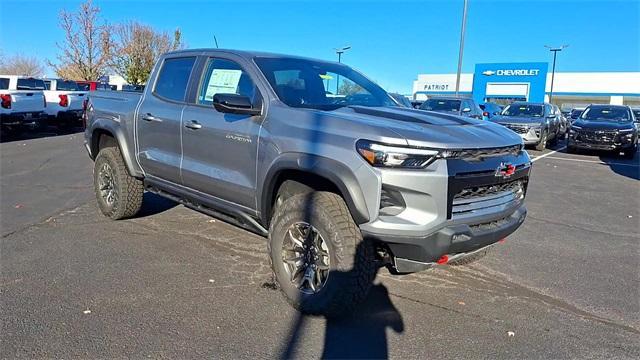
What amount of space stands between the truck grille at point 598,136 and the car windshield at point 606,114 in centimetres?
108

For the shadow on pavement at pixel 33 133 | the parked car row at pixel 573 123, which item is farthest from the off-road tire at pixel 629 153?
the shadow on pavement at pixel 33 133

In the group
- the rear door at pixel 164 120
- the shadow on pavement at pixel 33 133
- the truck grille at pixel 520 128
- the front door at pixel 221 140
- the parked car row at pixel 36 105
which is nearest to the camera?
the front door at pixel 221 140

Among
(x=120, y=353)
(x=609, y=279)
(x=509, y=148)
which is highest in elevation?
(x=509, y=148)

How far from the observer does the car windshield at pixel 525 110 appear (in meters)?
16.2

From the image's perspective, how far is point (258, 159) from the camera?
12.0 ft

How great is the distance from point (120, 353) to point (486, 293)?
277 cm

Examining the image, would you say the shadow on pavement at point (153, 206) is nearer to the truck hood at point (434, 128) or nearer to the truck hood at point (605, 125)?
the truck hood at point (434, 128)

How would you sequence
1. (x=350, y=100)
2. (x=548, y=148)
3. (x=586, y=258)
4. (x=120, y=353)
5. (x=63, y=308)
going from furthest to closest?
(x=548, y=148) → (x=586, y=258) → (x=350, y=100) → (x=63, y=308) → (x=120, y=353)

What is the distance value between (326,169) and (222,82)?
163cm

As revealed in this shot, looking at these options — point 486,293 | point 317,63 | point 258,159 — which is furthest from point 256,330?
point 317,63

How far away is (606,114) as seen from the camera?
50.0 feet

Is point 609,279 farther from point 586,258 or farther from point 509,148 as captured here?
point 509,148

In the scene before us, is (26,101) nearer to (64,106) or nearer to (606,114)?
(64,106)

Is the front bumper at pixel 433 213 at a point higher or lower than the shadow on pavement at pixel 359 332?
higher
